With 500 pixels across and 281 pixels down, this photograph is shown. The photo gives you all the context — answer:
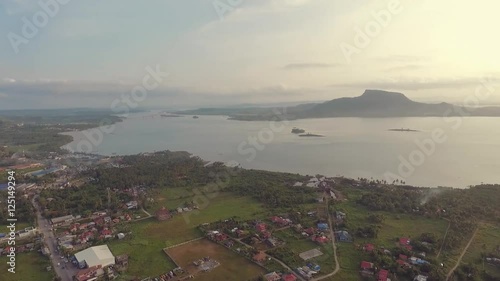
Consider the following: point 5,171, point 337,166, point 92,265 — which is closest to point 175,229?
point 92,265

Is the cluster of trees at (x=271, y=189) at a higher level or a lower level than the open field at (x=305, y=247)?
higher

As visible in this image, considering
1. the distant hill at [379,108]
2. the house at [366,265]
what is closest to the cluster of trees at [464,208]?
the house at [366,265]

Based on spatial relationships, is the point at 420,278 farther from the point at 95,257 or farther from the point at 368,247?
the point at 95,257

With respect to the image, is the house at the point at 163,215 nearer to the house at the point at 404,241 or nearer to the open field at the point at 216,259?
the open field at the point at 216,259

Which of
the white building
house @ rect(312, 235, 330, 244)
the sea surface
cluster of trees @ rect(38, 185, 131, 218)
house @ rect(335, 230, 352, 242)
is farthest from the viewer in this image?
the sea surface

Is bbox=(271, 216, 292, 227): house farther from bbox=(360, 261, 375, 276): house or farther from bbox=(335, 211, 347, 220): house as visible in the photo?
bbox=(360, 261, 375, 276): house

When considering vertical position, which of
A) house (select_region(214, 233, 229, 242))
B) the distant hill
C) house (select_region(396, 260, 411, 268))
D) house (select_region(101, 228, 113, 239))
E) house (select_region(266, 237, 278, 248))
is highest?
the distant hill

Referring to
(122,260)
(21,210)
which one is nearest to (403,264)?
(122,260)

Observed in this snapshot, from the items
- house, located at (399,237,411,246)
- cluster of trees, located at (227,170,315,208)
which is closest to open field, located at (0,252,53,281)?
cluster of trees, located at (227,170,315,208)
